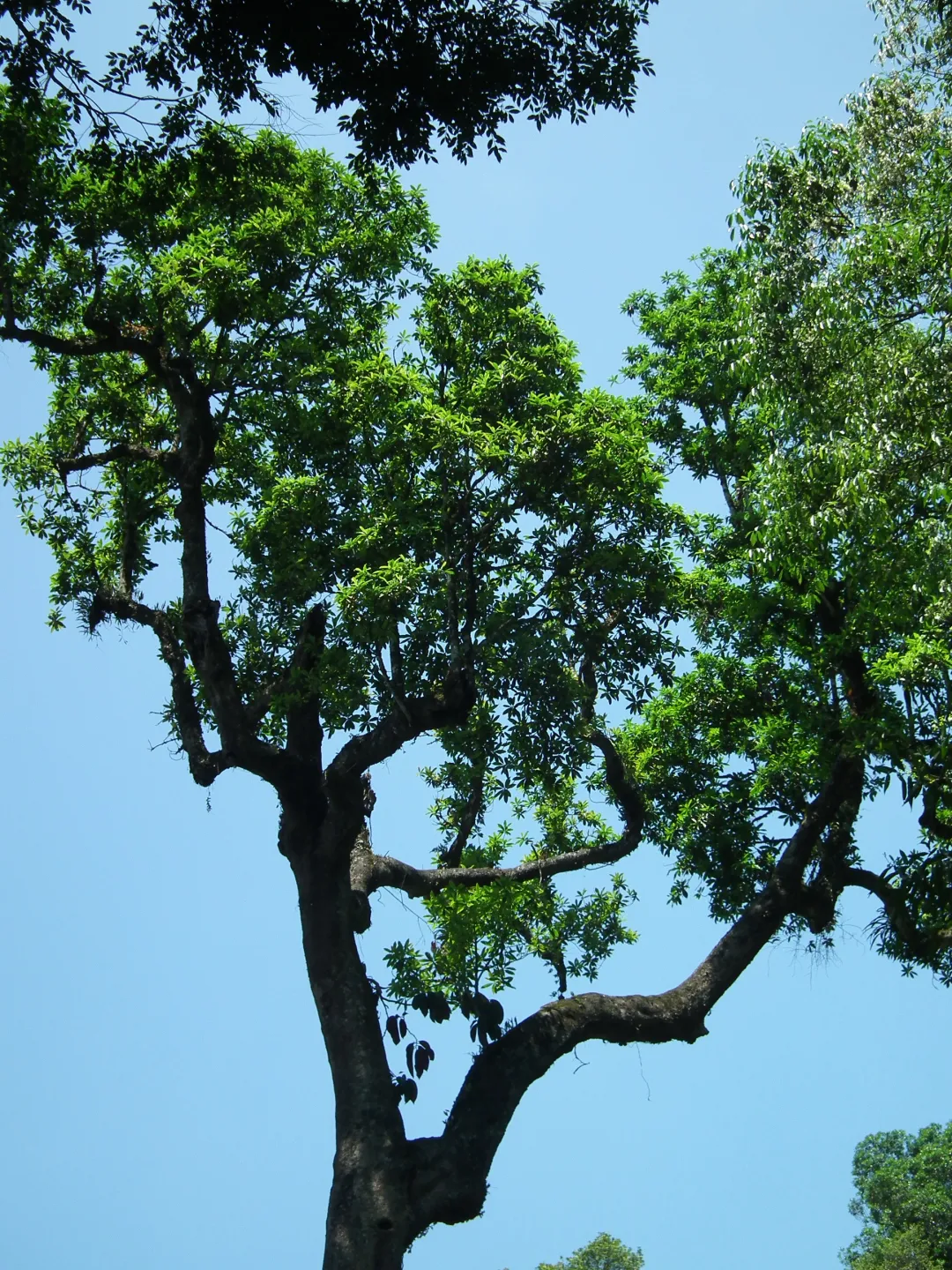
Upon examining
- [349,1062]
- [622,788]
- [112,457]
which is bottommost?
[349,1062]

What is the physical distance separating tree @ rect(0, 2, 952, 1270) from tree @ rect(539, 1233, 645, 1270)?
38.4 feet

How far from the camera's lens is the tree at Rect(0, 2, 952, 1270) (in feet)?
31.7

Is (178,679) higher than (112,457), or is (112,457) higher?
(112,457)

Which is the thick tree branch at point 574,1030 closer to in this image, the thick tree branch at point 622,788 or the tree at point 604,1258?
the thick tree branch at point 622,788

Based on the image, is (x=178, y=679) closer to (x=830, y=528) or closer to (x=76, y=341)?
(x=76, y=341)

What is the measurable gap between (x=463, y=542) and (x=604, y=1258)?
1641cm

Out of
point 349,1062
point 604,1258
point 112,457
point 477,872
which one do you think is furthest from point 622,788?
point 604,1258

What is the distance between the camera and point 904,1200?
23547 mm

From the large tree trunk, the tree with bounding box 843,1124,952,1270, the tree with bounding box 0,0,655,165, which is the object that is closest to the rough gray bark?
the large tree trunk

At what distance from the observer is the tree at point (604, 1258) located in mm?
21938

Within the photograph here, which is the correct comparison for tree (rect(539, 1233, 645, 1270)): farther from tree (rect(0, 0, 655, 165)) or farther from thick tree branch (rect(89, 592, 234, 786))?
tree (rect(0, 0, 655, 165))

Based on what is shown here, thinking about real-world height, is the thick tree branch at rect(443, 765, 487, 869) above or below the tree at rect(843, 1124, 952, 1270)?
above

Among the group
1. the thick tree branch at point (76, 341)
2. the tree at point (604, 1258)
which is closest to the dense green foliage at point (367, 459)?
the thick tree branch at point (76, 341)

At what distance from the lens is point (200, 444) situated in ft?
38.0
